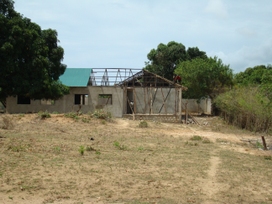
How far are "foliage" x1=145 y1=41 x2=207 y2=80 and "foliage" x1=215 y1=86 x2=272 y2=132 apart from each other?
16.7m

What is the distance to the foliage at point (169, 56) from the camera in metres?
39.8

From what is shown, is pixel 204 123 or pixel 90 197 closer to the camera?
pixel 90 197

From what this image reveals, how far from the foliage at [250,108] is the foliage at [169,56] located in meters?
16.7

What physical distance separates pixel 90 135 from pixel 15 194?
9.37 m

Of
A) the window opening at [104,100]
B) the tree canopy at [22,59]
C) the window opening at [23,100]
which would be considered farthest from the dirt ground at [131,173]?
the window opening at [23,100]

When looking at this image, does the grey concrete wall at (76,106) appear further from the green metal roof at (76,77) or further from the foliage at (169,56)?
the foliage at (169,56)

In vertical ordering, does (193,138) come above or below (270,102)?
below

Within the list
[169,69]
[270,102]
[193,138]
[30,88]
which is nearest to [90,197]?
[193,138]

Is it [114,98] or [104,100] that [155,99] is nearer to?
[114,98]

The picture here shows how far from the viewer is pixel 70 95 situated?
2945 centimetres

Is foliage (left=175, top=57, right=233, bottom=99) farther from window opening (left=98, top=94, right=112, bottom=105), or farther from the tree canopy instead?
the tree canopy

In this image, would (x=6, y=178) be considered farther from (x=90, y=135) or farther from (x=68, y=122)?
(x=68, y=122)

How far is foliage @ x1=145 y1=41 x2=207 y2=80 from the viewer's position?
39.8m

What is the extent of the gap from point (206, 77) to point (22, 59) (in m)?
Result: 15.2
